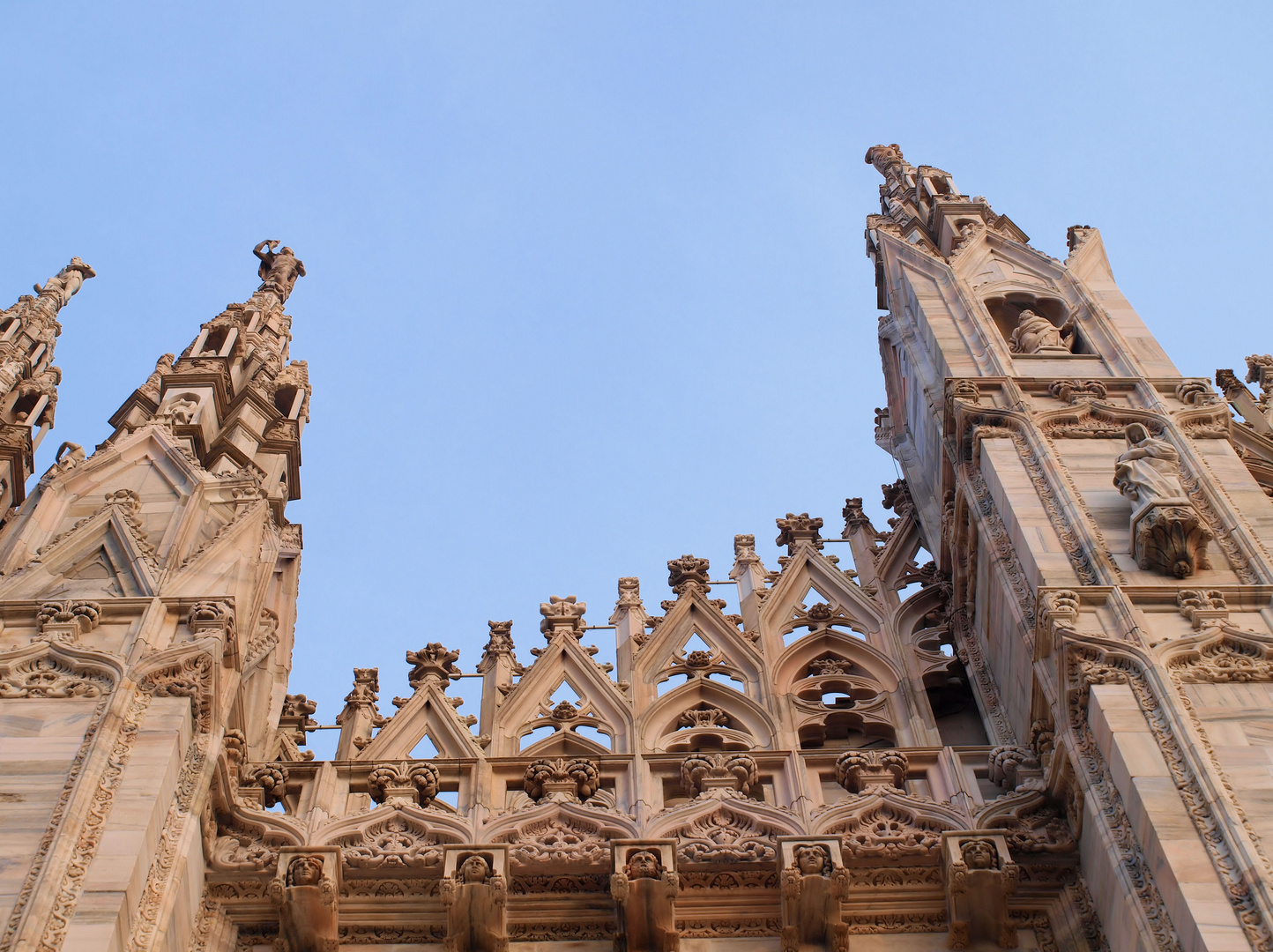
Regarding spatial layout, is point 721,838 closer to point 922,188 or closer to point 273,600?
point 273,600

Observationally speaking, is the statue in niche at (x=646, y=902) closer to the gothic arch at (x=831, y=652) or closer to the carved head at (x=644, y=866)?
the carved head at (x=644, y=866)

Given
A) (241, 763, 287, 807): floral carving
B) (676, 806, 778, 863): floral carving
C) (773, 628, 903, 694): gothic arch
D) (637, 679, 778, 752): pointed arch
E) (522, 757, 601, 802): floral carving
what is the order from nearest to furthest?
(676, 806, 778, 863): floral carving < (522, 757, 601, 802): floral carving < (241, 763, 287, 807): floral carving < (637, 679, 778, 752): pointed arch < (773, 628, 903, 694): gothic arch

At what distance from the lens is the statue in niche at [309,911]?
39.9ft

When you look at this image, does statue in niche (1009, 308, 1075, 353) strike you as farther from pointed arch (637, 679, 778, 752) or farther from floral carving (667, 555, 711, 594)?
pointed arch (637, 679, 778, 752)

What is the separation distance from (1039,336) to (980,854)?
765cm

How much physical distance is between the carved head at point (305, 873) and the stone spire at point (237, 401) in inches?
192

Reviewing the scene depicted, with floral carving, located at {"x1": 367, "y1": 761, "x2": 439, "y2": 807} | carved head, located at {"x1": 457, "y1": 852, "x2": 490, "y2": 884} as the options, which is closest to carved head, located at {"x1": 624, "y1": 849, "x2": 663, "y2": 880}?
carved head, located at {"x1": 457, "y1": 852, "x2": 490, "y2": 884}

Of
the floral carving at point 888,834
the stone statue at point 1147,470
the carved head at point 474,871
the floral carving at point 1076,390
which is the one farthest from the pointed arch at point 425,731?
the floral carving at point 1076,390

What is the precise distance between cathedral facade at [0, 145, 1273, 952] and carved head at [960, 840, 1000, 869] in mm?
28

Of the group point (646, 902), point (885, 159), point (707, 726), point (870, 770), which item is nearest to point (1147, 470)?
point (870, 770)

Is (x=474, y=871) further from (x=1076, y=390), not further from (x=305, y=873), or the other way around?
(x=1076, y=390)

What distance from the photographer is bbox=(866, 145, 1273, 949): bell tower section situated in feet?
36.4

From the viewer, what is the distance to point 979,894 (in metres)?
12.1

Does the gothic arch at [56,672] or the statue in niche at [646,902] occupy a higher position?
the gothic arch at [56,672]
